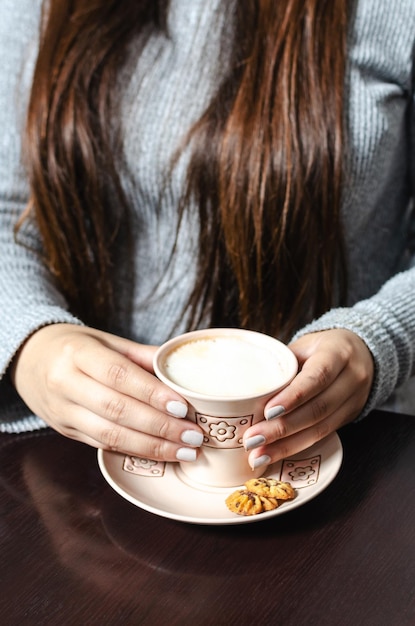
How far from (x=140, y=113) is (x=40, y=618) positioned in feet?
2.30

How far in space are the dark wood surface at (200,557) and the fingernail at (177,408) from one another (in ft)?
0.32

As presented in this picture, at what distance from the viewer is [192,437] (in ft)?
2.04

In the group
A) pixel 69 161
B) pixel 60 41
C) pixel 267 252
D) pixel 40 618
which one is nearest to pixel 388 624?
pixel 40 618

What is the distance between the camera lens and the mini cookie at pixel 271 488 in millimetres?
602

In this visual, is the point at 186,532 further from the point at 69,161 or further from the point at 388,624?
the point at 69,161

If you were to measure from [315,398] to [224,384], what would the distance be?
0.33 ft

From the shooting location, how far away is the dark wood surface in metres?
0.51

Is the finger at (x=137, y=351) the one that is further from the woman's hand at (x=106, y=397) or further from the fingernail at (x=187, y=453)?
the fingernail at (x=187, y=453)

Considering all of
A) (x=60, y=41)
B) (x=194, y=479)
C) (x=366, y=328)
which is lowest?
(x=194, y=479)

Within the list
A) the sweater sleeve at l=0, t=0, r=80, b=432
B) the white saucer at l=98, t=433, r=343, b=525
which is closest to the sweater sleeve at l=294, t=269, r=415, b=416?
the white saucer at l=98, t=433, r=343, b=525

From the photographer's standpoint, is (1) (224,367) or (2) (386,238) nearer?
(1) (224,367)

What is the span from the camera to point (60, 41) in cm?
94

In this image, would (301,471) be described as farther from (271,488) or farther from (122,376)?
(122,376)

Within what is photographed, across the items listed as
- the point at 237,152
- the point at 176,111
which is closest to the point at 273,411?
the point at 237,152
